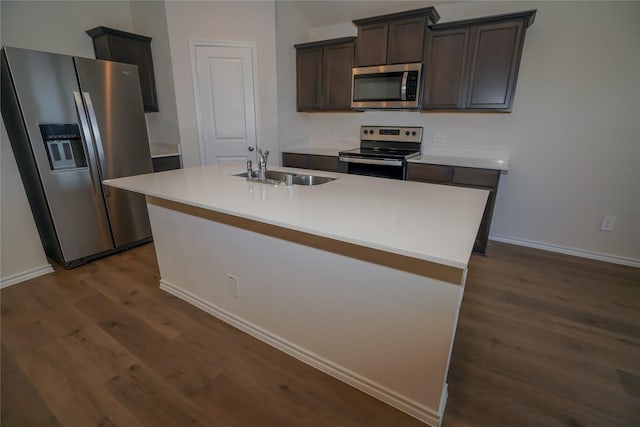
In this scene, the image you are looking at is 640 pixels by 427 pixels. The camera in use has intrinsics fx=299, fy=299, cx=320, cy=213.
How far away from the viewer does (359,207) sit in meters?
1.46

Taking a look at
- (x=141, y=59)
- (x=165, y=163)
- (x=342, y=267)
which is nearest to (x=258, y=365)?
(x=342, y=267)

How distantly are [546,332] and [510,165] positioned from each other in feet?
5.97

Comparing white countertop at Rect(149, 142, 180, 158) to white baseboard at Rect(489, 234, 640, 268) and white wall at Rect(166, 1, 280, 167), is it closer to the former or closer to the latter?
white wall at Rect(166, 1, 280, 167)

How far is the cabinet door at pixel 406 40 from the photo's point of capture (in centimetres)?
291

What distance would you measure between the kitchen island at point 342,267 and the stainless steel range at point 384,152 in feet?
3.81

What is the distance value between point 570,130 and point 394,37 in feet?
6.23

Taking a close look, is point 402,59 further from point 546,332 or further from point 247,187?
point 546,332

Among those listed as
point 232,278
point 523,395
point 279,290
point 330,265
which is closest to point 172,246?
point 232,278

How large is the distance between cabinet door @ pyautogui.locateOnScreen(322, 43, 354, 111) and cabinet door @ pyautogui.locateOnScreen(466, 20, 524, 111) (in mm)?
1320

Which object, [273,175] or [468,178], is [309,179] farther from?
[468,178]

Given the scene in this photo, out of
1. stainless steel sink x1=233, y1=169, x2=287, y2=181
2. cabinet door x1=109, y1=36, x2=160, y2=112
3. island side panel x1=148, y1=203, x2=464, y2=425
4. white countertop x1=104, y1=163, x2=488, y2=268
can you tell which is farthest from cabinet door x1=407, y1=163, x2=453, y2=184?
cabinet door x1=109, y1=36, x2=160, y2=112

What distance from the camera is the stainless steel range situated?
317 centimetres

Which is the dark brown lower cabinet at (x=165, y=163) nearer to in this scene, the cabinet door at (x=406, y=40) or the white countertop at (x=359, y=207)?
the white countertop at (x=359, y=207)

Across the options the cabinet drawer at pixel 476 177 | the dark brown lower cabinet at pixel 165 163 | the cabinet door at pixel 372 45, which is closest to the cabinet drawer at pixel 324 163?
the cabinet door at pixel 372 45
